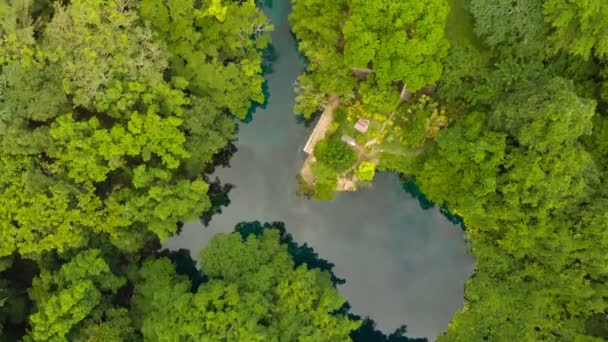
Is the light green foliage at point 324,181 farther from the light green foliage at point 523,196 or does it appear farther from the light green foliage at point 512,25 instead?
the light green foliage at point 512,25

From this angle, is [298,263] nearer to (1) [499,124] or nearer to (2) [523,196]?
(2) [523,196]

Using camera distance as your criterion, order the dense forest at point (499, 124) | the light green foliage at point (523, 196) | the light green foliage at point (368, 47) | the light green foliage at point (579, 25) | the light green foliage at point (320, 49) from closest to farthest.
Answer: the light green foliage at point (579, 25), the light green foliage at point (523, 196), the dense forest at point (499, 124), the light green foliage at point (368, 47), the light green foliage at point (320, 49)

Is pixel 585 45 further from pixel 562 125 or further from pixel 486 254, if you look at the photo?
pixel 486 254

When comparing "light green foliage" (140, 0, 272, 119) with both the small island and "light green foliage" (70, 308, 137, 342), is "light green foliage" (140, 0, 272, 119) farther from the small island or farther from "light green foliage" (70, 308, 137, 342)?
"light green foliage" (70, 308, 137, 342)

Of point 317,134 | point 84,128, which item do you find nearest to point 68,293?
point 84,128

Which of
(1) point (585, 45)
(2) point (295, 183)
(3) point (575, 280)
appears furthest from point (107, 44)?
(3) point (575, 280)

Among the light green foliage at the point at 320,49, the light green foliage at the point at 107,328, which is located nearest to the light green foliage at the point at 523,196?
the light green foliage at the point at 320,49

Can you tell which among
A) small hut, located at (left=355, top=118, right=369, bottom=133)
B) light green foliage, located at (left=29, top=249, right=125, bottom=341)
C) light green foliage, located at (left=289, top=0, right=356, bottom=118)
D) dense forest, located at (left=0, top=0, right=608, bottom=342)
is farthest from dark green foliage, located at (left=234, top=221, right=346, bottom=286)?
light green foliage, located at (left=29, top=249, right=125, bottom=341)
